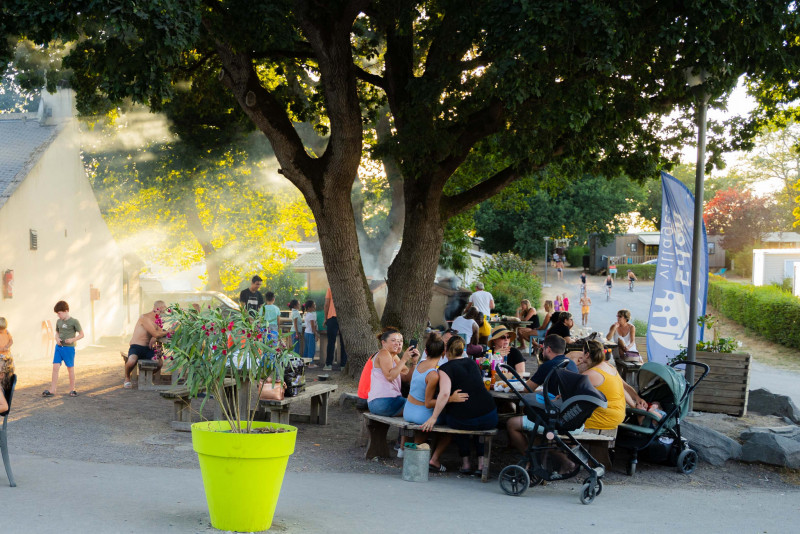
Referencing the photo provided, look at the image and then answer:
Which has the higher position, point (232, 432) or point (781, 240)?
point (781, 240)

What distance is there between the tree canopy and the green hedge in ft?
42.4

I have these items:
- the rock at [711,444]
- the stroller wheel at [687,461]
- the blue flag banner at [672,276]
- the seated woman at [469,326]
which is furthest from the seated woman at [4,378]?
the seated woman at [469,326]

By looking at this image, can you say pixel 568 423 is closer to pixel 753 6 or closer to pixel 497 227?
pixel 753 6

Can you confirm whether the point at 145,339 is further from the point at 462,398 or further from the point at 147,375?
the point at 462,398

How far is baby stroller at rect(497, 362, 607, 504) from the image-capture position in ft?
24.9

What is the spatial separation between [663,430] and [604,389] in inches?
43.8

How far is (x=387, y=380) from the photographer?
9367mm

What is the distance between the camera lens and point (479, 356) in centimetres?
1209

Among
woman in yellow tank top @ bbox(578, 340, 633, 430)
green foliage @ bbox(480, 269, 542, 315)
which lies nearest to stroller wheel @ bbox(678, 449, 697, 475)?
woman in yellow tank top @ bbox(578, 340, 633, 430)

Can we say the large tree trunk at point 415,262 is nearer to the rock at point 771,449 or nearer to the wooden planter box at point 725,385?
the wooden planter box at point 725,385

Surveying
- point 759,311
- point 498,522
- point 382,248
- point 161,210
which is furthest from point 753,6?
point 161,210

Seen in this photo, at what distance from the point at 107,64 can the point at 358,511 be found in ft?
23.1

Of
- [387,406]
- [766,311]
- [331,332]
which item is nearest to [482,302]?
[331,332]

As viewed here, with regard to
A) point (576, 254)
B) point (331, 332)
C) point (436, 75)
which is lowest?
point (331, 332)
